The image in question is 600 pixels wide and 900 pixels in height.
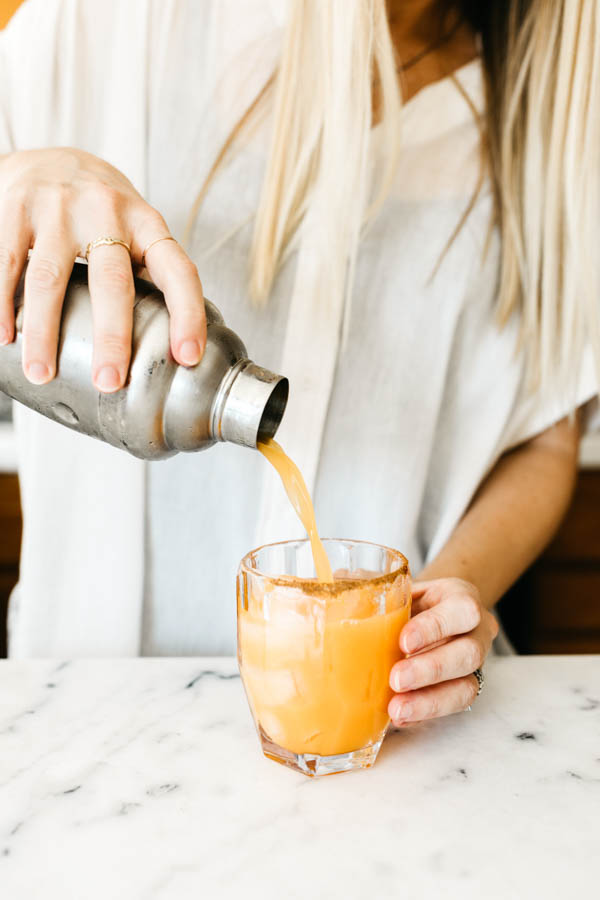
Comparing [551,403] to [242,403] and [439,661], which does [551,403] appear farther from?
[242,403]

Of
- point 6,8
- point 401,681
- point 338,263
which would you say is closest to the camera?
point 401,681

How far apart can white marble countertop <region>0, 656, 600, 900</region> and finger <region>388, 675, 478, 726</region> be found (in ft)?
0.11

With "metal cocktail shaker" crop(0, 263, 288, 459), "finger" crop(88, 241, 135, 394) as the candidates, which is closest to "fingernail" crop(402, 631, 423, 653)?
"metal cocktail shaker" crop(0, 263, 288, 459)

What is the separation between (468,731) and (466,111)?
0.87m

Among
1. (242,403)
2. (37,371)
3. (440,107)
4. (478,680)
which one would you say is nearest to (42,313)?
(37,371)

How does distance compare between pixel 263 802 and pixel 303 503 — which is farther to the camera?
pixel 303 503

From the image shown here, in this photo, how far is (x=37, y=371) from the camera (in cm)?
63

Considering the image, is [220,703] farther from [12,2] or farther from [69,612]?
[12,2]

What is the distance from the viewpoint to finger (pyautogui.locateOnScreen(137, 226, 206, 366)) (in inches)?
24.5

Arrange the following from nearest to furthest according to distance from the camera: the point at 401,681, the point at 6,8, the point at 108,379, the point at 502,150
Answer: the point at 108,379 < the point at 401,681 < the point at 502,150 < the point at 6,8

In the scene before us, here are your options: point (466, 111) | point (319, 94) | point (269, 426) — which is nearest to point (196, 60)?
point (319, 94)

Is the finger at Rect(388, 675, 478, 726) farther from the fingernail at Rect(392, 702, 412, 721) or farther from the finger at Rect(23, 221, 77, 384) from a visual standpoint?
the finger at Rect(23, 221, 77, 384)

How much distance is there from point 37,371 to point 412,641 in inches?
14.6

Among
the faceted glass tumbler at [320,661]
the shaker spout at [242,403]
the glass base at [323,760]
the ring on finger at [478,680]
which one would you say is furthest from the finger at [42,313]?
the ring on finger at [478,680]
